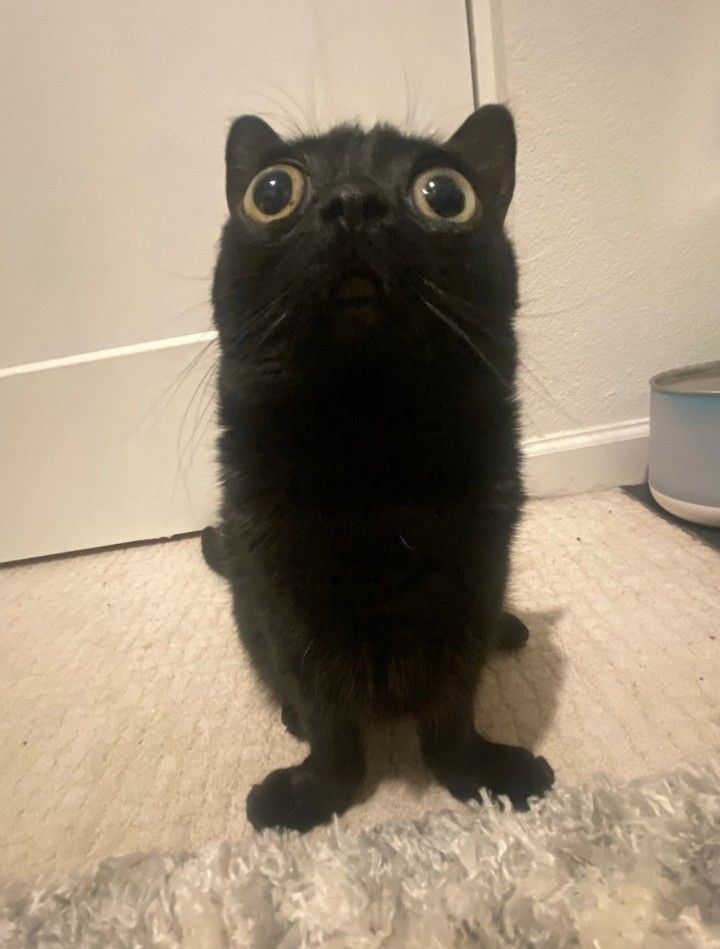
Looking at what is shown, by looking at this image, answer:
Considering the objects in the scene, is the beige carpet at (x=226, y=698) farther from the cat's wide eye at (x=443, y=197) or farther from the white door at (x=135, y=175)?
the cat's wide eye at (x=443, y=197)

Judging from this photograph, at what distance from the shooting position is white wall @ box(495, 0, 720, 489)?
98 centimetres

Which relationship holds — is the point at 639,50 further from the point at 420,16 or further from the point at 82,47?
the point at 82,47

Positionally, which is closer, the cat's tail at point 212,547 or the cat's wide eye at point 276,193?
the cat's wide eye at point 276,193

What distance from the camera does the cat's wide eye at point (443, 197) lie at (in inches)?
18.3

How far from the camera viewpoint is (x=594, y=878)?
0.44m

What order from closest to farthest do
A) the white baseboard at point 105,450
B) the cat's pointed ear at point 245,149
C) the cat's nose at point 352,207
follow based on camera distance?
the cat's nose at point 352,207 → the cat's pointed ear at point 245,149 → the white baseboard at point 105,450

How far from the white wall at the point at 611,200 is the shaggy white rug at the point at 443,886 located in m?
0.58

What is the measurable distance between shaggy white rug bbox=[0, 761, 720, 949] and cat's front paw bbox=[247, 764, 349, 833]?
30 millimetres

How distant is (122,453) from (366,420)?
838 mm

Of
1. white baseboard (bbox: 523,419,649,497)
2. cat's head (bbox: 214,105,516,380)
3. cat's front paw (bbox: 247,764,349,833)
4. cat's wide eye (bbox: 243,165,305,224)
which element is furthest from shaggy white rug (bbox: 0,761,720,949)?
white baseboard (bbox: 523,419,649,497)

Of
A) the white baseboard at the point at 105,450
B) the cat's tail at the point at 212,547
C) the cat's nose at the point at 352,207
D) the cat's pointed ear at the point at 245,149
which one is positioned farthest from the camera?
the white baseboard at the point at 105,450

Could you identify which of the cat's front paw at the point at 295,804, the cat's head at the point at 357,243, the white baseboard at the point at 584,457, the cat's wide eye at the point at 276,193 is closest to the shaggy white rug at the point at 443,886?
the cat's front paw at the point at 295,804

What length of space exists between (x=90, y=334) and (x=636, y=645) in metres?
1.00

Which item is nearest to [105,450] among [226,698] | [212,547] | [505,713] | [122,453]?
[122,453]
